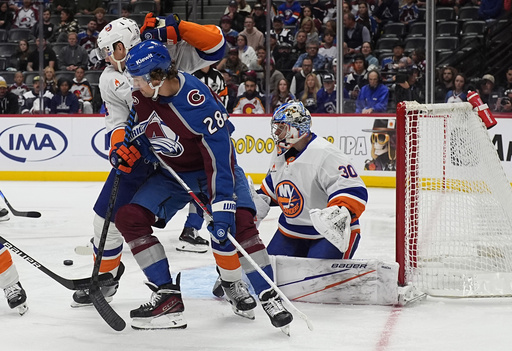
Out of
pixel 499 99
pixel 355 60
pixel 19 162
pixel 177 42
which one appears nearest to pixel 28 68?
pixel 19 162

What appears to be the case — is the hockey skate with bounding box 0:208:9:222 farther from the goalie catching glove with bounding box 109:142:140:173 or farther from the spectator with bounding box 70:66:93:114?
the goalie catching glove with bounding box 109:142:140:173

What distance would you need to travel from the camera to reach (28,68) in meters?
9.05

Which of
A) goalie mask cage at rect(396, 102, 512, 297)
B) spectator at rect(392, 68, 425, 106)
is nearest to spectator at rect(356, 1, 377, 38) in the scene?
spectator at rect(392, 68, 425, 106)

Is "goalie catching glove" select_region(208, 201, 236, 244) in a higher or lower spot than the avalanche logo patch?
lower

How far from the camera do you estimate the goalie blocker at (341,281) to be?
10.8ft

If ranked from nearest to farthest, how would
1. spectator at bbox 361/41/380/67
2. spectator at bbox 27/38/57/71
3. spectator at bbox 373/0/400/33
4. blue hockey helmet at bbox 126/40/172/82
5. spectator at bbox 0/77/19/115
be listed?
blue hockey helmet at bbox 126/40/172/82 → spectator at bbox 361/41/380/67 → spectator at bbox 373/0/400/33 → spectator at bbox 0/77/19/115 → spectator at bbox 27/38/57/71

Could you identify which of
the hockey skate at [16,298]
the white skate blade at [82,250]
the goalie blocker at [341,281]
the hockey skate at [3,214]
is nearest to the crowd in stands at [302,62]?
the hockey skate at [3,214]

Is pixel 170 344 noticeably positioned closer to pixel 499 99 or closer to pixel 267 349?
pixel 267 349

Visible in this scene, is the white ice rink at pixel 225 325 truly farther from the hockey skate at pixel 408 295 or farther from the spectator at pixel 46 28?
the spectator at pixel 46 28

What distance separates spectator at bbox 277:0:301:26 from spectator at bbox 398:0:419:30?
1.14 metres

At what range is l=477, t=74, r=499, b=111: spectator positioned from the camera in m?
7.20

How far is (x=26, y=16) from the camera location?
32.6 feet

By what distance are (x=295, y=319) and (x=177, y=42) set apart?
1.26 metres

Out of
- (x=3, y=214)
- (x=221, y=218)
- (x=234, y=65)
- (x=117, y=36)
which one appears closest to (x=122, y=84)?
(x=117, y=36)
